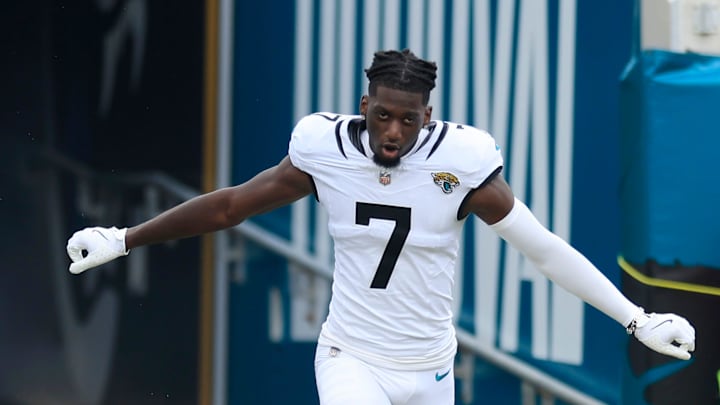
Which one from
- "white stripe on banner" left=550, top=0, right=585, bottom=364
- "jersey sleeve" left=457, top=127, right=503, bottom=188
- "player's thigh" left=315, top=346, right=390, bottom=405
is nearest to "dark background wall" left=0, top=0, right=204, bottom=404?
"white stripe on banner" left=550, top=0, right=585, bottom=364

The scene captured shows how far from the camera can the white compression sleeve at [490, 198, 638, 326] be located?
13.5 ft

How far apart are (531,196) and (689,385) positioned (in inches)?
48.2

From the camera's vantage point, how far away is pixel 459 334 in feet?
20.6

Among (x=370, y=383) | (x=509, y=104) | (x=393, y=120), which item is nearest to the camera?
(x=393, y=120)

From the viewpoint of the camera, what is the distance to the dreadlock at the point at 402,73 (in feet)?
12.9

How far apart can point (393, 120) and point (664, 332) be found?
1063 mm

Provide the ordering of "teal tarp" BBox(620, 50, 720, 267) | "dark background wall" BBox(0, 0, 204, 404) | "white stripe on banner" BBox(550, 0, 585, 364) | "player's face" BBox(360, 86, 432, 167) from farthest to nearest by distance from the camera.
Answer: "dark background wall" BBox(0, 0, 204, 404), "white stripe on banner" BBox(550, 0, 585, 364), "teal tarp" BBox(620, 50, 720, 267), "player's face" BBox(360, 86, 432, 167)

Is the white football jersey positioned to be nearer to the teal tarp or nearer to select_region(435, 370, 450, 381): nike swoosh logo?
select_region(435, 370, 450, 381): nike swoosh logo

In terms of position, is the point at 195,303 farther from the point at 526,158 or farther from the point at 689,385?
the point at 689,385

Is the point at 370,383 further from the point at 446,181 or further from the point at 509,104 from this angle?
the point at 509,104

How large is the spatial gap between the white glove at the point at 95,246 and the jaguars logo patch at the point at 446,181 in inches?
40.3

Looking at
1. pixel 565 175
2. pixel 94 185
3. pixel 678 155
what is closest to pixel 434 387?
pixel 678 155

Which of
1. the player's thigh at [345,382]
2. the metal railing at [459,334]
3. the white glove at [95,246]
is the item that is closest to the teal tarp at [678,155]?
the metal railing at [459,334]

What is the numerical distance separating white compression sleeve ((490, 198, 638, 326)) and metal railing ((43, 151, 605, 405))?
1847 mm
